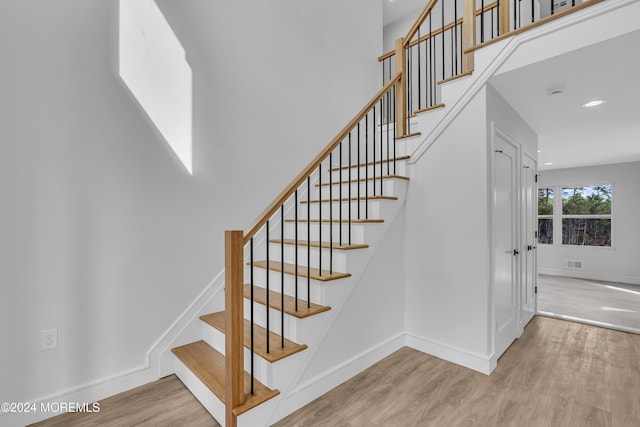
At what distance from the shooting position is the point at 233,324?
1.70 meters

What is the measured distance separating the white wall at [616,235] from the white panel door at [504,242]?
473 cm

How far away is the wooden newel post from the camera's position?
5.57ft

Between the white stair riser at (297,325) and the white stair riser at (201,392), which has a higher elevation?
the white stair riser at (297,325)

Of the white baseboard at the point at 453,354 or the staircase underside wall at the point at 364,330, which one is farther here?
the white baseboard at the point at 453,354

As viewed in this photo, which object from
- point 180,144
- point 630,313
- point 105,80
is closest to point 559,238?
point 630,313

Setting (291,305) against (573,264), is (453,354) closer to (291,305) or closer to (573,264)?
(291,305)

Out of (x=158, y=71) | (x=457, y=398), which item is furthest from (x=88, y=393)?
(x=457, y=398)

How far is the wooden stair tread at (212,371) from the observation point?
1.78 metres

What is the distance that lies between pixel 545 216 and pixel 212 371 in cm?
771

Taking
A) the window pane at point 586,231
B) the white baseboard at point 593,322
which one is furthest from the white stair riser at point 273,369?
the window pane at point 586,231

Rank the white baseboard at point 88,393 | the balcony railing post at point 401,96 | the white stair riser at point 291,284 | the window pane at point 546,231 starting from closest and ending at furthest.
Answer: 1. the white baseboard at point 88,393
2. the white stair riser at point 291,284
3. the balcony railing post at point 401,96
4. the window pane at point 546,231

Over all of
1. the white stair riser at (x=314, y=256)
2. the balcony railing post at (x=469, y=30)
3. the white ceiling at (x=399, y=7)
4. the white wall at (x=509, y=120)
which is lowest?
the white stair riser at (x=314, y=256)

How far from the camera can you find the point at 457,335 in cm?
265

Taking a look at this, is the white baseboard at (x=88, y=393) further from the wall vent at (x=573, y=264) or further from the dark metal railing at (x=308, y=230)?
the wall vent at (x=573, y=264)
